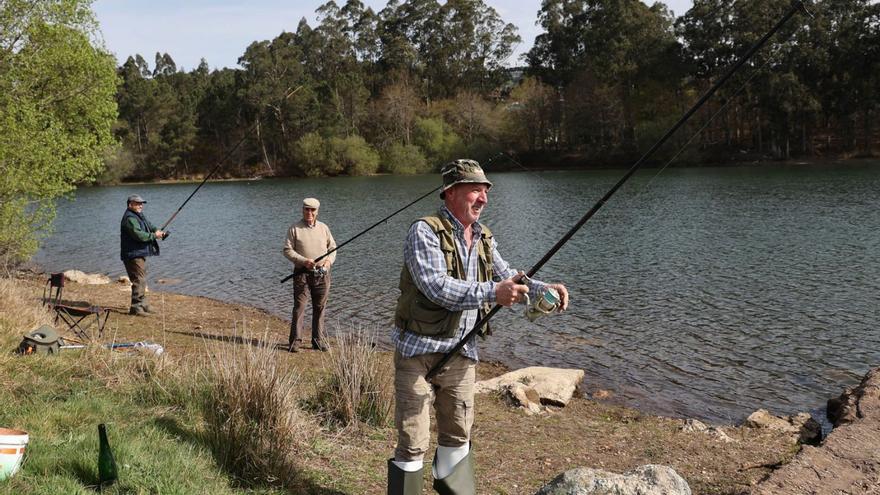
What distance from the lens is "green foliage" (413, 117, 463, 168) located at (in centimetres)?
7188

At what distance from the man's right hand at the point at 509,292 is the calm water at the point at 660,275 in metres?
5.48

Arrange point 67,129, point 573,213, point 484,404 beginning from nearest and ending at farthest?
point 484,404
point 67,129
point 573,213

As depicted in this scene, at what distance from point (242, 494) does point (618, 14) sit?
73119 millimetres

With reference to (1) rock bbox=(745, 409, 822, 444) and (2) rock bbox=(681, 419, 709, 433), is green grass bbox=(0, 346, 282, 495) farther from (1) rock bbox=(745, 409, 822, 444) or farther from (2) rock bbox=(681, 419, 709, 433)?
(1) rock bbox=(745, 409, 822, 444)

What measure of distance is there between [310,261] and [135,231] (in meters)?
3.97

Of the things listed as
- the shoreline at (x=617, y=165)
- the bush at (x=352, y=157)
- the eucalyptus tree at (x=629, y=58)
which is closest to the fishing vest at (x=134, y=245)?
the shoreline at (x=617, y=165)

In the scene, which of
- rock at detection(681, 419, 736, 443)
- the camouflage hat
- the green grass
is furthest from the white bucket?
rock at detection(681, 419, 736, 443)

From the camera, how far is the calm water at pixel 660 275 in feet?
32.2

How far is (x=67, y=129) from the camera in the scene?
55.2ft

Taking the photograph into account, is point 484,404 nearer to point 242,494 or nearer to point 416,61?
point 242,494

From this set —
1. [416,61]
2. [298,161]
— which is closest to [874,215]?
[298,161]

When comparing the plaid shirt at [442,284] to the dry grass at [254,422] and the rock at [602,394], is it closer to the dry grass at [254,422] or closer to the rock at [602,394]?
the dry grass at [254,422]

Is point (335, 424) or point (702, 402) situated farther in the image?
point (702, 402)

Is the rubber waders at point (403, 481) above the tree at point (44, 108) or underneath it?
underneath
